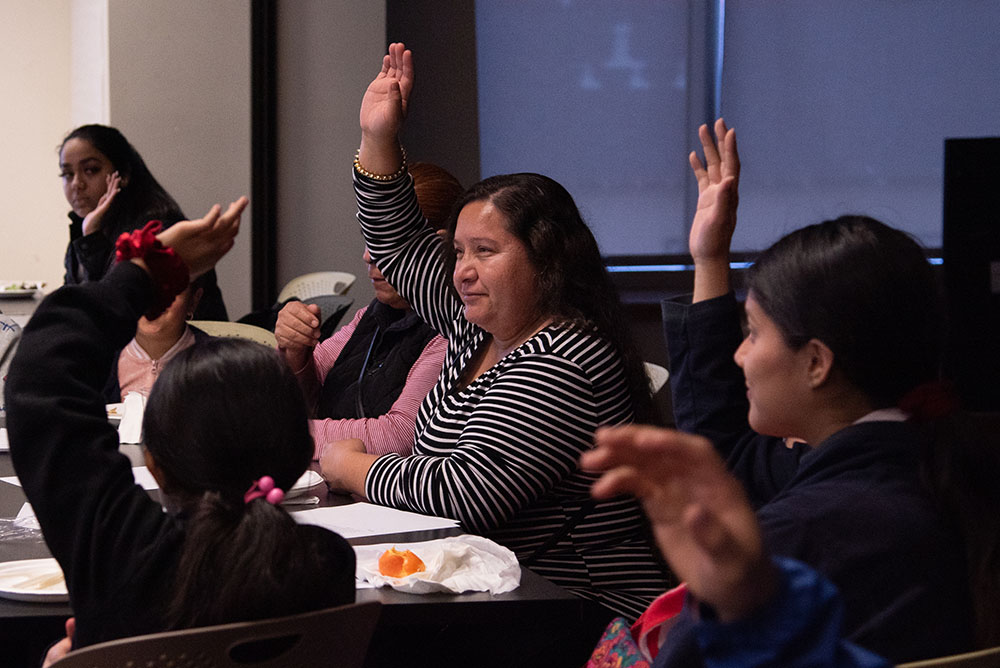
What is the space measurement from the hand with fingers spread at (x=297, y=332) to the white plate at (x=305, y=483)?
73cm

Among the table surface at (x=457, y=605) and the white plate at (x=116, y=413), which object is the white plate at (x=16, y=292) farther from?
the table surface at (x=457, y=605)

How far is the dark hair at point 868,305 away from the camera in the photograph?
1.09 m

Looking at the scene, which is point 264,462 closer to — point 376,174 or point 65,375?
point 65,375

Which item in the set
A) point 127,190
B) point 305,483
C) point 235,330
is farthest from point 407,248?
point 127,190

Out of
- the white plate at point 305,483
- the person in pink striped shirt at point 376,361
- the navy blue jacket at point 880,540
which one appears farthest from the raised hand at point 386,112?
the navy blue jacket at point 880,540

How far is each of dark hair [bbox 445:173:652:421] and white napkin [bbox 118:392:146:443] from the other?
3.22 feet

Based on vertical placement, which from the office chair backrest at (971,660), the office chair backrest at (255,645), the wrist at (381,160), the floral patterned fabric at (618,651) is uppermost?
the wrist at (381,160)

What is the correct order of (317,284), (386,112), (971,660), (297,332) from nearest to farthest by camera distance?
(971,660), (386,112), (297,332), (317,284)

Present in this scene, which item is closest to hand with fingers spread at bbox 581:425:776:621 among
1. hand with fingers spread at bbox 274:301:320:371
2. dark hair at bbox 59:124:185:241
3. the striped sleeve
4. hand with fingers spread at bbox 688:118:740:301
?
hand with fingers spread at bbox 688:118:740:301

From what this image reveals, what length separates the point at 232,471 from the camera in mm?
1126

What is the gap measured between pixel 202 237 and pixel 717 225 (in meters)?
0.71

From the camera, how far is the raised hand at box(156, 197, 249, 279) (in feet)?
4.15

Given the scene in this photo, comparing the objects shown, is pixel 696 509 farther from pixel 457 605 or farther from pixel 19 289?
pixel 19 289

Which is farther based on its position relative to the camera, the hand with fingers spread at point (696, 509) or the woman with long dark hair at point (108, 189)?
the woman with long dark hair at point (108, 189)
